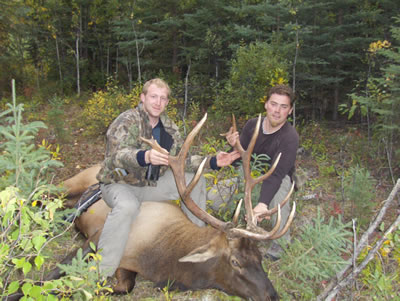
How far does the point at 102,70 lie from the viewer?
54.6ft

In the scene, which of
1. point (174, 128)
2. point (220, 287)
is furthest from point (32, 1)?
point (220, 287)

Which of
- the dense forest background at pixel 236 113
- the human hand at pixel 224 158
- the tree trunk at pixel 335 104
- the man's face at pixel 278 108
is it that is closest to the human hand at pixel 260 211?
the dense forest background at pixel 236 113

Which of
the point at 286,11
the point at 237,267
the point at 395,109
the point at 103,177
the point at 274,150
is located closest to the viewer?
the point at 237,267

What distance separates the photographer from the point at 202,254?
123 inches

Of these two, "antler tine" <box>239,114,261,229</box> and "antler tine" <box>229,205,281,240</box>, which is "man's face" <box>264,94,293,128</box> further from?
"antler tine" <box>229,205,281,240</box>

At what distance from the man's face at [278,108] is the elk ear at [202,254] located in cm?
191

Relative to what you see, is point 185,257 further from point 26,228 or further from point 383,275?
point 383,275

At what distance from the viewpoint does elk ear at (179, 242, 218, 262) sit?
3074mm

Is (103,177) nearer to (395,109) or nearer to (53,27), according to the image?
(395,109)

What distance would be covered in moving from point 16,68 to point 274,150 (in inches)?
597

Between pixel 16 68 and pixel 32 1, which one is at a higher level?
pixel 32 1

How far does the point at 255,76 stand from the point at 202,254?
5.50 metres

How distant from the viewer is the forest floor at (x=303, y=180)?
3512 mm

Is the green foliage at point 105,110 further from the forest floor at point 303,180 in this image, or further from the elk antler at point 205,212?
the elk antler at point 205,212
